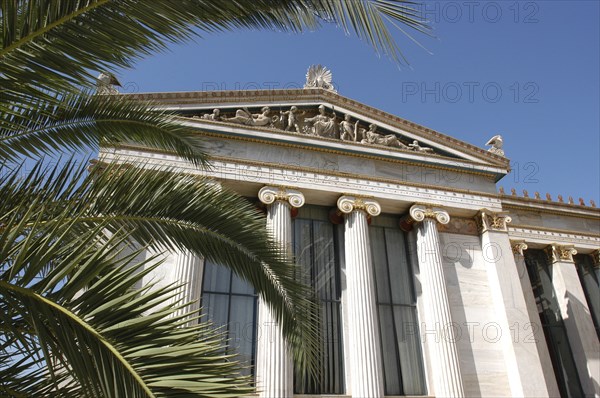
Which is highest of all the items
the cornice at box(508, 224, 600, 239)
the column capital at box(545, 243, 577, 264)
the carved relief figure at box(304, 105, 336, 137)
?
the carved relief figure at box(304, 105, 336, 137)

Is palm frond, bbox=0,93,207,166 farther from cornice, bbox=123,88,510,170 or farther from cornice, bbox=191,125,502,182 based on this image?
cornice, bbox=123,88,510,170

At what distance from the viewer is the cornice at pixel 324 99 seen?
1647 centimetres

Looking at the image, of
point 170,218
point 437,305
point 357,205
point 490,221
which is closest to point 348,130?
point 357,205

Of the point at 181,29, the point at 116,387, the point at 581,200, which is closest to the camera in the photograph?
the point at 116,387

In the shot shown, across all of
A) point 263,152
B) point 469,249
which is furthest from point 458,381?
point 263,152

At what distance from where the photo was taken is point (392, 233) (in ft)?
57.0

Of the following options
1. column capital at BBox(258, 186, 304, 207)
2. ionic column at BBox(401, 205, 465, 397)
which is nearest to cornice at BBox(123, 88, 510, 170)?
ionic column at BBox(401, 205, 465, 397)

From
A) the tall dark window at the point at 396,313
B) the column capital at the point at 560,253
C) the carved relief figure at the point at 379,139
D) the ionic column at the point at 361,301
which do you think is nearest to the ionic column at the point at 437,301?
the tall dark window at the point at 396,313

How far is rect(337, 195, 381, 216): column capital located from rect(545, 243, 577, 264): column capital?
8.57m

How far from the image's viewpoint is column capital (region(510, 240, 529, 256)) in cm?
1955

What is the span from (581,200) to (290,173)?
46.9 feet

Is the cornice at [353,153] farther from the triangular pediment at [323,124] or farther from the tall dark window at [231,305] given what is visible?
the tall dark window at [231,305]

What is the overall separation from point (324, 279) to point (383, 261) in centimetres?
234

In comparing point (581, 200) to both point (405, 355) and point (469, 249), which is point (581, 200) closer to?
point (469, 249)
